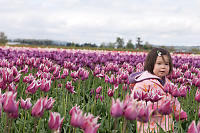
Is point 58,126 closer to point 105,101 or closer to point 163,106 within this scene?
point 163,106

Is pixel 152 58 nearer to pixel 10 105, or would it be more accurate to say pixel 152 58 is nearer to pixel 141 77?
pixel 141 77

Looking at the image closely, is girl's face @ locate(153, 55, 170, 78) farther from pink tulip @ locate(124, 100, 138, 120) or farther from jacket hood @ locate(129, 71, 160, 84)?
pink tulip @ locate(124, 100, 138, 120)

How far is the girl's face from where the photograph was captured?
13.9 feet

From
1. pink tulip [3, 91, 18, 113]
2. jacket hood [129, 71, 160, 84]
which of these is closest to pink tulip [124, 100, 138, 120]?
pink tulip [3, 91, 18, 113]

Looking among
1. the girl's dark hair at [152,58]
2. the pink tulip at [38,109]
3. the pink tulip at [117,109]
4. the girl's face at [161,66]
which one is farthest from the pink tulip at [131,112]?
the girl's dark hair at [152,58]

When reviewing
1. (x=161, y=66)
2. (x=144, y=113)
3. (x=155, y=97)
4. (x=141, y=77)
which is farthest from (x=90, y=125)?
(x=161, y=66)

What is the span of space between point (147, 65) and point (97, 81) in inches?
109

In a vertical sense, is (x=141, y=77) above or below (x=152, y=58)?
below

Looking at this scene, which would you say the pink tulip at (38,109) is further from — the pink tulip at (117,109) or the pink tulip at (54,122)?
the pink tulip at (117,109)

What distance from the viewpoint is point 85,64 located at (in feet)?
24.8

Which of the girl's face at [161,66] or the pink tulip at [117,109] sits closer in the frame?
the pink tulip at [117,109]

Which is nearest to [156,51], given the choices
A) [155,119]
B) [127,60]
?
[155,119]

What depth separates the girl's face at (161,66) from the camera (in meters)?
4.25

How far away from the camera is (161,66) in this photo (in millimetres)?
4250
